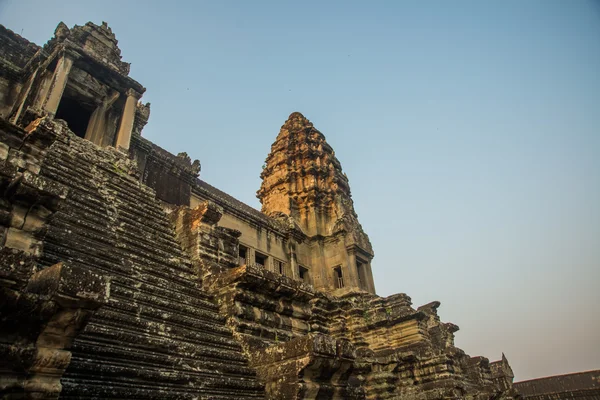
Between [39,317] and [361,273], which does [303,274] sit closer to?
[361,273]

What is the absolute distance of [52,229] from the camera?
5730 millimetres

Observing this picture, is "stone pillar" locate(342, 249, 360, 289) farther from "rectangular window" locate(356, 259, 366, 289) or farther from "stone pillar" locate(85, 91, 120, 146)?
"stone pillar" locate(85, 91, 120, 146)

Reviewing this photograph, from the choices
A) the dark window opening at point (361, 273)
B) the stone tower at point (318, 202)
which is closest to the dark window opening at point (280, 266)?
the stone tower at point (318, 202)

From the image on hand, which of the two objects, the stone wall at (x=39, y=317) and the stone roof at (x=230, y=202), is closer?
the stone wall at (x=39, y=317)

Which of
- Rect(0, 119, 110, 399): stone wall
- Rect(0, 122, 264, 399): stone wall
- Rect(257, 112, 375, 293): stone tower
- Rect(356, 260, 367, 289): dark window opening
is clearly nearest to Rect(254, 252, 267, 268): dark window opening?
Rect(257, 112, 375, 293): stone tower

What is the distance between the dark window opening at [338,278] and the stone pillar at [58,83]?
12.5 m

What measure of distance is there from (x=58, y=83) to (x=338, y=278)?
42.1 feet

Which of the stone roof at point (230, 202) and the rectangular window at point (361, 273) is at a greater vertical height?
the stone roof at point (230, 202)

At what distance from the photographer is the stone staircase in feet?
13.9

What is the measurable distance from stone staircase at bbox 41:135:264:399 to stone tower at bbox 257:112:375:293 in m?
10.8

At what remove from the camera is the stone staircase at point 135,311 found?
13.9ft

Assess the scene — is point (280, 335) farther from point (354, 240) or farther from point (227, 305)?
point (354, 240)

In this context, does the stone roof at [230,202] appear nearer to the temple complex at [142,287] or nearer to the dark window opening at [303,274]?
the temple complex at [142,287]

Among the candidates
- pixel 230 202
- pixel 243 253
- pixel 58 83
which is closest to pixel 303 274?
pixel 243 253
